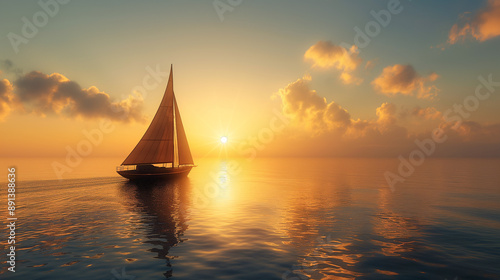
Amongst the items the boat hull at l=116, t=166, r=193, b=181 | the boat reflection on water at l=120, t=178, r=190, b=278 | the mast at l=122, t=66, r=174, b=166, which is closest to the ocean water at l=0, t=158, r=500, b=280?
the boat reflection on water at l=120, t=178, r=190, b=278

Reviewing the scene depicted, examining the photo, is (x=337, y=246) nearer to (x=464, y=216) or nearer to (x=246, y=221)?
(x=246, y=221)

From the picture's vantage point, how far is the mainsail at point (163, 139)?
186ft

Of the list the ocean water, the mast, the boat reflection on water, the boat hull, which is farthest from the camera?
the mast

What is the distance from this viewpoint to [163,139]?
196 ft

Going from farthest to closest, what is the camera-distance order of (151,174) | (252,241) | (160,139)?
(160,139) → (151,174) → (252,241)

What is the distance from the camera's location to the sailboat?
55.4 meters

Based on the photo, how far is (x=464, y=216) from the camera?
27.3 meters

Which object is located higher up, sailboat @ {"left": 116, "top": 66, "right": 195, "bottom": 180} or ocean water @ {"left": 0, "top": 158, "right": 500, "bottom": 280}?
sailboat @ {"left": 116, "top": 66, "right": 195, "bottom": 180}

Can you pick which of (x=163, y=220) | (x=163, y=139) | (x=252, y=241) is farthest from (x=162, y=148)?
(x=252, y=241)

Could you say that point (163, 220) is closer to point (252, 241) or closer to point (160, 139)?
point (252, 241)

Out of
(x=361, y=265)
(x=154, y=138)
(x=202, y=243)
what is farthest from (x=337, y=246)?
(x=154, y=138)

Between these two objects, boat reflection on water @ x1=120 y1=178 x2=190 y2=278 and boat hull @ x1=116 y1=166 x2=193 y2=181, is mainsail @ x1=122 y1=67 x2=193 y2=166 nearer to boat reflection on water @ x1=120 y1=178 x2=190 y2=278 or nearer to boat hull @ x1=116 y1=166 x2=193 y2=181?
boat hull @ x1=116 y1=166 x2=193 y2=181

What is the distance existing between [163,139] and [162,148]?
2089 millimetres

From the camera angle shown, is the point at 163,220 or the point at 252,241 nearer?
the point at 252,241
